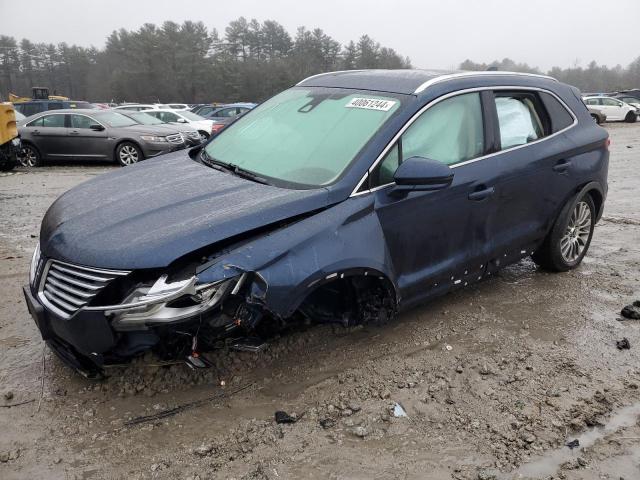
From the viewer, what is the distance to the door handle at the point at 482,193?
140 inches

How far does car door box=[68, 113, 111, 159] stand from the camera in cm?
1229

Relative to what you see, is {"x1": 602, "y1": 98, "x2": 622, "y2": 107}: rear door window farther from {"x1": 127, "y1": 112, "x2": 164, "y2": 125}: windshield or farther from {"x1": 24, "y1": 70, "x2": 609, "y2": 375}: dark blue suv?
{"x1": 24, "y1": 70, "x2": 609, "y2": 375}: dark blue suv

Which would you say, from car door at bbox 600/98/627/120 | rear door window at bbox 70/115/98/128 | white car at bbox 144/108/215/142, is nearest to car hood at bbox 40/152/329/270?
rear door window at bbox 70/115/98/128

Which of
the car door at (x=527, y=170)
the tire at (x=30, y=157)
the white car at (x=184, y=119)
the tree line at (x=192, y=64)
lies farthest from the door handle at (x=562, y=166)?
the tree line at (x=192, y=64)

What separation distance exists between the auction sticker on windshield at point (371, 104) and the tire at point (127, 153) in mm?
9750

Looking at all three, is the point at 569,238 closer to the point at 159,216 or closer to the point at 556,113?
the point at 556,113

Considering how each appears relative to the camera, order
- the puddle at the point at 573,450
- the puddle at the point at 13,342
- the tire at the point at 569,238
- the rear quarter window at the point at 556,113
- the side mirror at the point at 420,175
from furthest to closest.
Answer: the tire at the point at 569,238 → the rear quarter window at the point at 556,113 → the puddle at the point at 13,342 → the side mirror at the point at 420,175 → the puddle at the point at 573,450

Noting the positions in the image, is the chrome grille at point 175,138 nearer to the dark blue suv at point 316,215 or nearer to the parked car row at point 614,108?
the dark blue suv at point 316,215

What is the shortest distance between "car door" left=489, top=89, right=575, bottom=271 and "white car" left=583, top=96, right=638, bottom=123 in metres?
28.1

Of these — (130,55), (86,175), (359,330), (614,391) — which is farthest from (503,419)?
(130,55)

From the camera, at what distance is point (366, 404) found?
290 centimetres

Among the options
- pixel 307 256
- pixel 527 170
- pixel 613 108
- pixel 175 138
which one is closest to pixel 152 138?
pixel 175 138

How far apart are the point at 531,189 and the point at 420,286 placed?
133 cm

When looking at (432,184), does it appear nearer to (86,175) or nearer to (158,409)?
(158,409)
